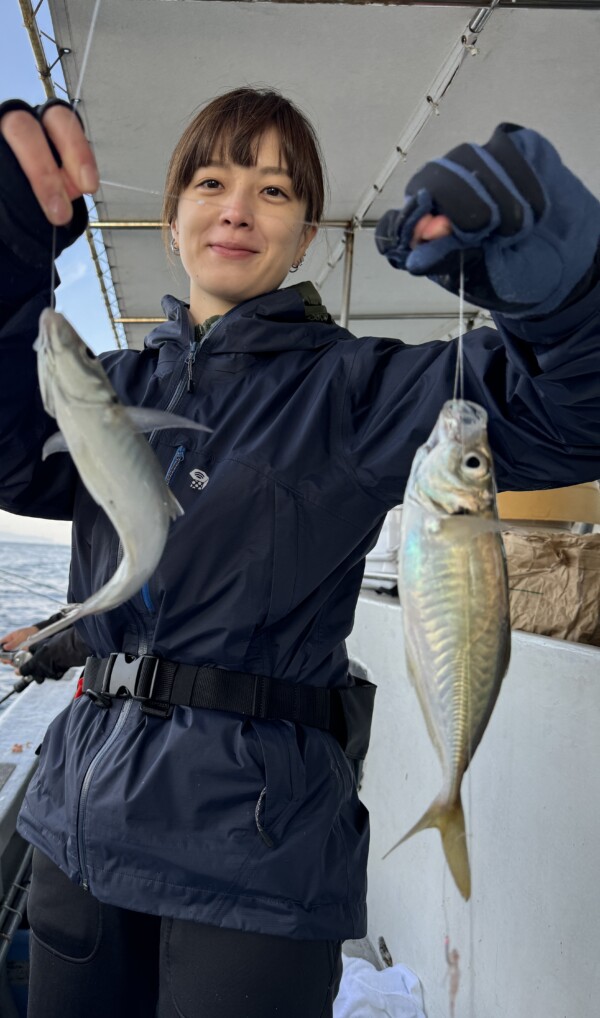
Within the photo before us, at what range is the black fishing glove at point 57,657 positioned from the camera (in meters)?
3.60

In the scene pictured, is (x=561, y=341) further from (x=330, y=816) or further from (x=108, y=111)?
(x=108, y=111)

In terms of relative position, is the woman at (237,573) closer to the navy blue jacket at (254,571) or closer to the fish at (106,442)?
the navy blue jacket at (254,571)

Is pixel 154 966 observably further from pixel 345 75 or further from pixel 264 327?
pixel 345 75

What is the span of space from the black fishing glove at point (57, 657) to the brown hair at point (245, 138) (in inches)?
99.3

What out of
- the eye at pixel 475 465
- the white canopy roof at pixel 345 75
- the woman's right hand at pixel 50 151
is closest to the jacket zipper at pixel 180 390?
the woman's right hand at pixel 50 151

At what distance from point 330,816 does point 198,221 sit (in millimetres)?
1283

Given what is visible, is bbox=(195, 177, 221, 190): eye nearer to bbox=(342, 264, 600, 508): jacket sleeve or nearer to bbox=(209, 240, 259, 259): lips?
bbox=(209, 240, 259, 259): lips

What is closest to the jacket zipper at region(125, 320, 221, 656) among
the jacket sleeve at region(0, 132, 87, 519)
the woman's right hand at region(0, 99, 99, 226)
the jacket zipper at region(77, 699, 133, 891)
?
the jacket zipper at region(77, 699, 133, 891)

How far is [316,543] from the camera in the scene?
1.43m

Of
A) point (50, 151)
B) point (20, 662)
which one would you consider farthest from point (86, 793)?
point (20, 662)

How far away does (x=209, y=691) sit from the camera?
1368 mm

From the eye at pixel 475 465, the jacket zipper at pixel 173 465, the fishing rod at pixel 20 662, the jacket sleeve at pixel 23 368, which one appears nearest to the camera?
the eye at pixel 475 465

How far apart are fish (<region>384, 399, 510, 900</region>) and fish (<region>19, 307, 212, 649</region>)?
36cm

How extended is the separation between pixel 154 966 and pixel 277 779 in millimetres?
613
